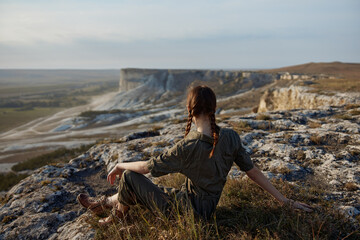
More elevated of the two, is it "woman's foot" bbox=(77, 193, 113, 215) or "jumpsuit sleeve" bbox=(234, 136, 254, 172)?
"jumpsuit sleeve" bbox=(234, 136, 254, 172)

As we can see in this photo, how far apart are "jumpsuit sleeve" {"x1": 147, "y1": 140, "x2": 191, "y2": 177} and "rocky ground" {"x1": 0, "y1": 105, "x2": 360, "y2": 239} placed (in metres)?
1.47

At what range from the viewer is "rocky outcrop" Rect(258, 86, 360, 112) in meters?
11.8

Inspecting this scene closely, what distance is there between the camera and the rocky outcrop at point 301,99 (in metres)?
11.8

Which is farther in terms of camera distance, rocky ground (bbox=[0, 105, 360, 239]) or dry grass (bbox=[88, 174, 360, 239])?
rocky ground (bbox=[0, 105, 360, 239])

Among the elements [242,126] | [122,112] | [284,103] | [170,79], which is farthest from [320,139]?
[170,79]

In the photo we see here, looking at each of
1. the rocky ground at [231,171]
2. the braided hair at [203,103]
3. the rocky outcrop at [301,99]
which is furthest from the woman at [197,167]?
the rocky outcrop at [301,99]

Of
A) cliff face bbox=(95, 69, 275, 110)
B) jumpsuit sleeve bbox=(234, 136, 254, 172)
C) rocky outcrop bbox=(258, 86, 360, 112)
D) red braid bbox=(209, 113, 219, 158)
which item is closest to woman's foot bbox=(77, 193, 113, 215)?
red braid bbox=(209, 113, 219, 158)

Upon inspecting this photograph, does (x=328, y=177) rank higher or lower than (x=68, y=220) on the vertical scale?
higher

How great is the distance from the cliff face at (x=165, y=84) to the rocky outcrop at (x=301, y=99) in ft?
83.0

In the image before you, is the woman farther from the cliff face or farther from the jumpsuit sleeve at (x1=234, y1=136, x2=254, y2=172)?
the cliff face

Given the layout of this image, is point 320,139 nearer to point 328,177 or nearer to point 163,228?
point 328,177

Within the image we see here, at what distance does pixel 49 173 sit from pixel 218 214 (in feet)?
16.4

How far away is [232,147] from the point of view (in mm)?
2586

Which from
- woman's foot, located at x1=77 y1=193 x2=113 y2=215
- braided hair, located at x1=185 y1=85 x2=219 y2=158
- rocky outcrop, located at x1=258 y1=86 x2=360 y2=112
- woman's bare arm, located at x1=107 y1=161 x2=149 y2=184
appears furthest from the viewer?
rocky outcrop, located at x1=258 y1=86 x2=360 y2=112
